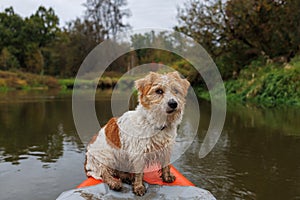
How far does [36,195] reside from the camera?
4.89m

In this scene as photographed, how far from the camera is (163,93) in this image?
315 centimetres

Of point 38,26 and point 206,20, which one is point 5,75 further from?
point 206,20

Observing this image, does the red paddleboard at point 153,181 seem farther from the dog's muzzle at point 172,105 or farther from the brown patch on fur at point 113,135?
the dog's muzzle at point 172,105

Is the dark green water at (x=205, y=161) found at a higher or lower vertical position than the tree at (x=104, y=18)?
lower

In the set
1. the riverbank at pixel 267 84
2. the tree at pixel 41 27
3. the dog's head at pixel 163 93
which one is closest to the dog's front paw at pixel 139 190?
the dog's head at pixel 163 93

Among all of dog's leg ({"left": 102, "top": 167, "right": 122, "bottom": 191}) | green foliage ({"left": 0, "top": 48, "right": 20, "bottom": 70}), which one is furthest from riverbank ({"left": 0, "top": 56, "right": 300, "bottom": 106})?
green foliage ({"left": 0, "top": 48, "right": 20, "bottom": 70})

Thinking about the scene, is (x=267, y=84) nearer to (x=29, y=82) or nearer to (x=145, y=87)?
(x=145, y=87)

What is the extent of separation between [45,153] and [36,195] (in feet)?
8.34

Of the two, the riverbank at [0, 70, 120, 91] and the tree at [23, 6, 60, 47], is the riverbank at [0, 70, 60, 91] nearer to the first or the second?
the riverbank at [0, 70, 120, 91]

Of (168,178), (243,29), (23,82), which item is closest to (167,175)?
(168,178)

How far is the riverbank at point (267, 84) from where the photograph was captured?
53.8ft

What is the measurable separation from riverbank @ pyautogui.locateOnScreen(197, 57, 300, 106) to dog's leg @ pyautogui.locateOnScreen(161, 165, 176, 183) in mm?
13410

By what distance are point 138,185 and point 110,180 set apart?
0.33 meters

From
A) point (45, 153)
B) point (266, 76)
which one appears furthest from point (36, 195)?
point (266, 76)
